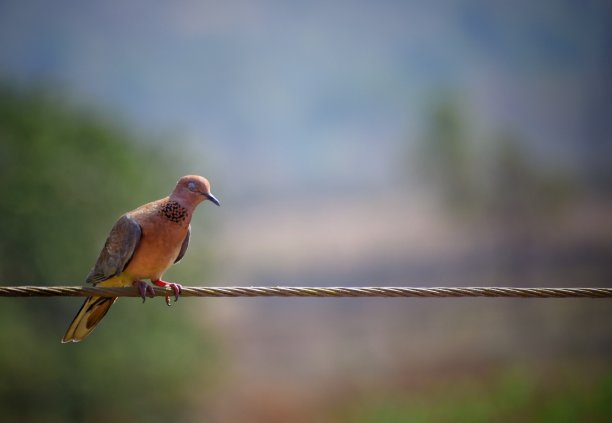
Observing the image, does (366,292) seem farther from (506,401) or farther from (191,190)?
(506,401)

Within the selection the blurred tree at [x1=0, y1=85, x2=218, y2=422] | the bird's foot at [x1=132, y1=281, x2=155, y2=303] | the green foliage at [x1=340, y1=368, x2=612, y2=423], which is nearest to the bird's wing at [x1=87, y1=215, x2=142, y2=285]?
the bird's foot at [x1=132, y1=281, x2=155, y2=303]

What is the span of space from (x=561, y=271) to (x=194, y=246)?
Result: 2063 cm

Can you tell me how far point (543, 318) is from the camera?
3300cm

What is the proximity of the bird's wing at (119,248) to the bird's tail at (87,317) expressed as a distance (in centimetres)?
28

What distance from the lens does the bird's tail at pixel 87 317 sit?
5.98 metres

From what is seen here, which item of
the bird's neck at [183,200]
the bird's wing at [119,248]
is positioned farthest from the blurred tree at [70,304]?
the bird's neck at [183,200]

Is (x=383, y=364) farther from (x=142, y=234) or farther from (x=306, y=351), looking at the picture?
(x=142, y=234)

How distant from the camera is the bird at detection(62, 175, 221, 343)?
609 centimetres

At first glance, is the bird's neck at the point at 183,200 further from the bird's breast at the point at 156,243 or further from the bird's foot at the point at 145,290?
the bird's foot at the point at 145,290

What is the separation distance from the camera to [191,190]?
20.8 feet

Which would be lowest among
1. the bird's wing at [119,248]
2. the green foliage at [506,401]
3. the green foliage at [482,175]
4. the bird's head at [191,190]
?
the green foliage at [506,401]

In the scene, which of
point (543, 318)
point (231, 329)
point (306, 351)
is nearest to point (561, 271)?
point (543, 318)

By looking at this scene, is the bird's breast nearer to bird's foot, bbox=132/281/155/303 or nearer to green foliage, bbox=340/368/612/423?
bird's foot, bbox=132/281/155/303

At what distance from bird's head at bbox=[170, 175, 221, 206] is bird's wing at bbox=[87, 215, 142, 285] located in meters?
0.43
